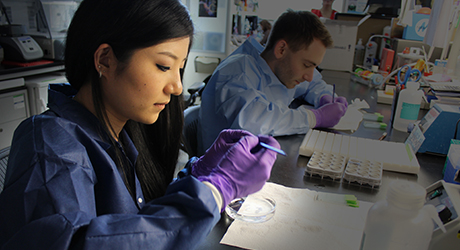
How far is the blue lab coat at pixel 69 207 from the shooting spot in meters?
0.55

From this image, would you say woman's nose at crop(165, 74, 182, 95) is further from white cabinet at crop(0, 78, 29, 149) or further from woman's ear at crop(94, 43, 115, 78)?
white cabinet at crop(0, 78, 29, 149)

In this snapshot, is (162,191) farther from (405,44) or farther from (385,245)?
(405,44)

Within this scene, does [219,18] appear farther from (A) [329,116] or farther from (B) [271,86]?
(A) [329,116]

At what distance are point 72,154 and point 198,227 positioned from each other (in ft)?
0.97

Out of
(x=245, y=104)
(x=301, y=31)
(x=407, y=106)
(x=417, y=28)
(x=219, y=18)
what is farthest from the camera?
(x=219, y=18)

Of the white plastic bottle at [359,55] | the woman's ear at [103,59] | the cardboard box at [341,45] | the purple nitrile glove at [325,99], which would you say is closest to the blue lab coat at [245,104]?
the purple nitrile glove at [325,99]

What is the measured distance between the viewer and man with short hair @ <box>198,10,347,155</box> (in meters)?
1.54

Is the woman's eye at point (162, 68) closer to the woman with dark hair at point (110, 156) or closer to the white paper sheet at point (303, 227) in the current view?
the woman with dark hair at point (110, 156)

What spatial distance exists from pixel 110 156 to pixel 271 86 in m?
1.21

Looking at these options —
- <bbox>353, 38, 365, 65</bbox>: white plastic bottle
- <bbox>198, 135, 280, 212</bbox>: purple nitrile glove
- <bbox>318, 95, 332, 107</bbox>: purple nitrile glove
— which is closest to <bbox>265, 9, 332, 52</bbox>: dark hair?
<bbox>318, 95, 332, 107</bbox>: purple nitrile glove

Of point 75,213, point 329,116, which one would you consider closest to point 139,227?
point 75,213

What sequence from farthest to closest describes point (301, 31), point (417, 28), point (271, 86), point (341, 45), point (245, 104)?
1. point (341, 45)
2. point (417, 28)
3. point (271, 86)
4. point (301, 31)
5. point (245, 104)

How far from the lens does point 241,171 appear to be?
31.5 inches

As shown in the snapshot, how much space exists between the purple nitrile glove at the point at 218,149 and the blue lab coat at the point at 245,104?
50cm
